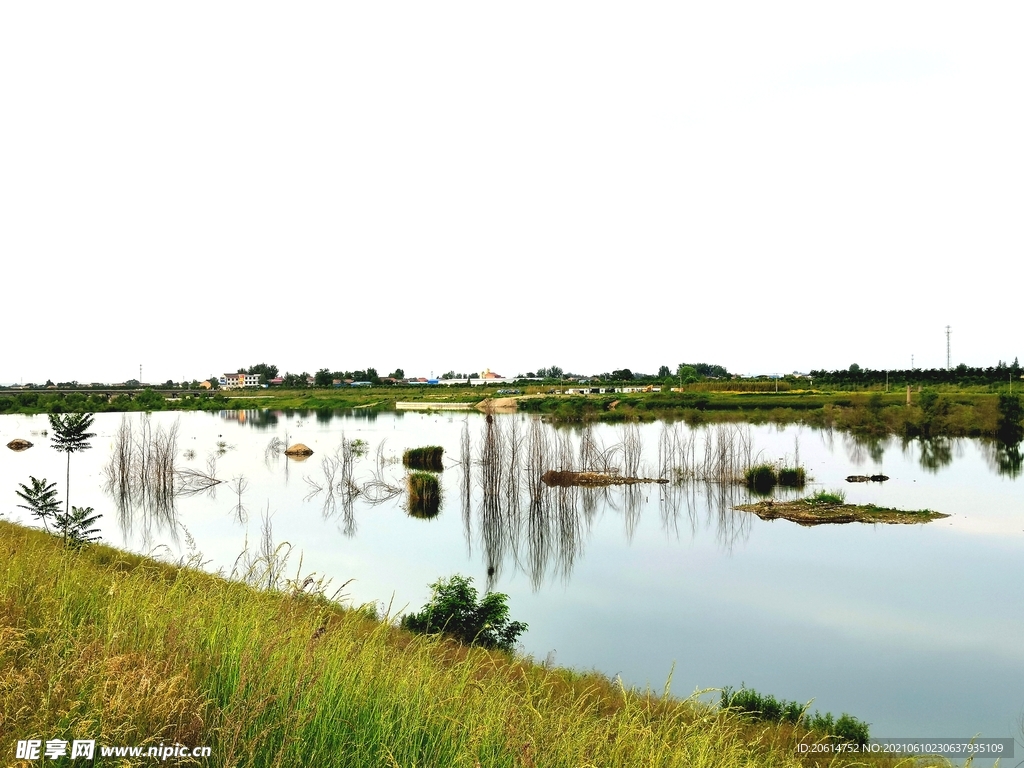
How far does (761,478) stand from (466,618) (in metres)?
19.4

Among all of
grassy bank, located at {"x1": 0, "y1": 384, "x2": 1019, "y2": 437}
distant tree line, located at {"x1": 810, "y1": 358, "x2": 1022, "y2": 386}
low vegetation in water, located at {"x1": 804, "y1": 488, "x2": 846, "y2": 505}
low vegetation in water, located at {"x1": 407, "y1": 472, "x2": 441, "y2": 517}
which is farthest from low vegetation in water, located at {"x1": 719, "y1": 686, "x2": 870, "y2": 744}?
distant tree line, located at {"x1": 810, "y1": 358, "x2": 1022, "y2": 386}

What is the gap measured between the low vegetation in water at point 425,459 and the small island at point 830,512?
1389 centimetres

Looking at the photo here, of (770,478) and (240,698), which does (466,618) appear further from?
A: (770,478)

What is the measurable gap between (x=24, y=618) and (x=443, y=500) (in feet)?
70.8

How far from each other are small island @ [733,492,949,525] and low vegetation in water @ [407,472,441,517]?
1035 centimetres

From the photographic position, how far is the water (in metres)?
11.2

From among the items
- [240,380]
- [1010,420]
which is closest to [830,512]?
[1010,420]

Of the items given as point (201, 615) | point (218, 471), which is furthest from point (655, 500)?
point (201, 615)

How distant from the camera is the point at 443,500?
2589 cm

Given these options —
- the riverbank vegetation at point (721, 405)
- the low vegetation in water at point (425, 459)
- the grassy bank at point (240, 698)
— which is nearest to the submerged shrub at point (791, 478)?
the low vegetation in water at point (425, 459)

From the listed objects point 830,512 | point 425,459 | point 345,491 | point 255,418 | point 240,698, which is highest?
point 240,698

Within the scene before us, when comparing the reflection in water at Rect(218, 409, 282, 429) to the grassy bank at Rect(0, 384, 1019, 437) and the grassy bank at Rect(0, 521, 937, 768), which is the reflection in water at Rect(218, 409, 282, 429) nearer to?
the grassy bank at Rect(0, 384, 1019, 437)

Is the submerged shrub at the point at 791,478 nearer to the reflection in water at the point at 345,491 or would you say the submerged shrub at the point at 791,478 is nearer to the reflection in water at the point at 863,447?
the reflection in water at the point at 863,447

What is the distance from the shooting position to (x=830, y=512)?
74.1ft
